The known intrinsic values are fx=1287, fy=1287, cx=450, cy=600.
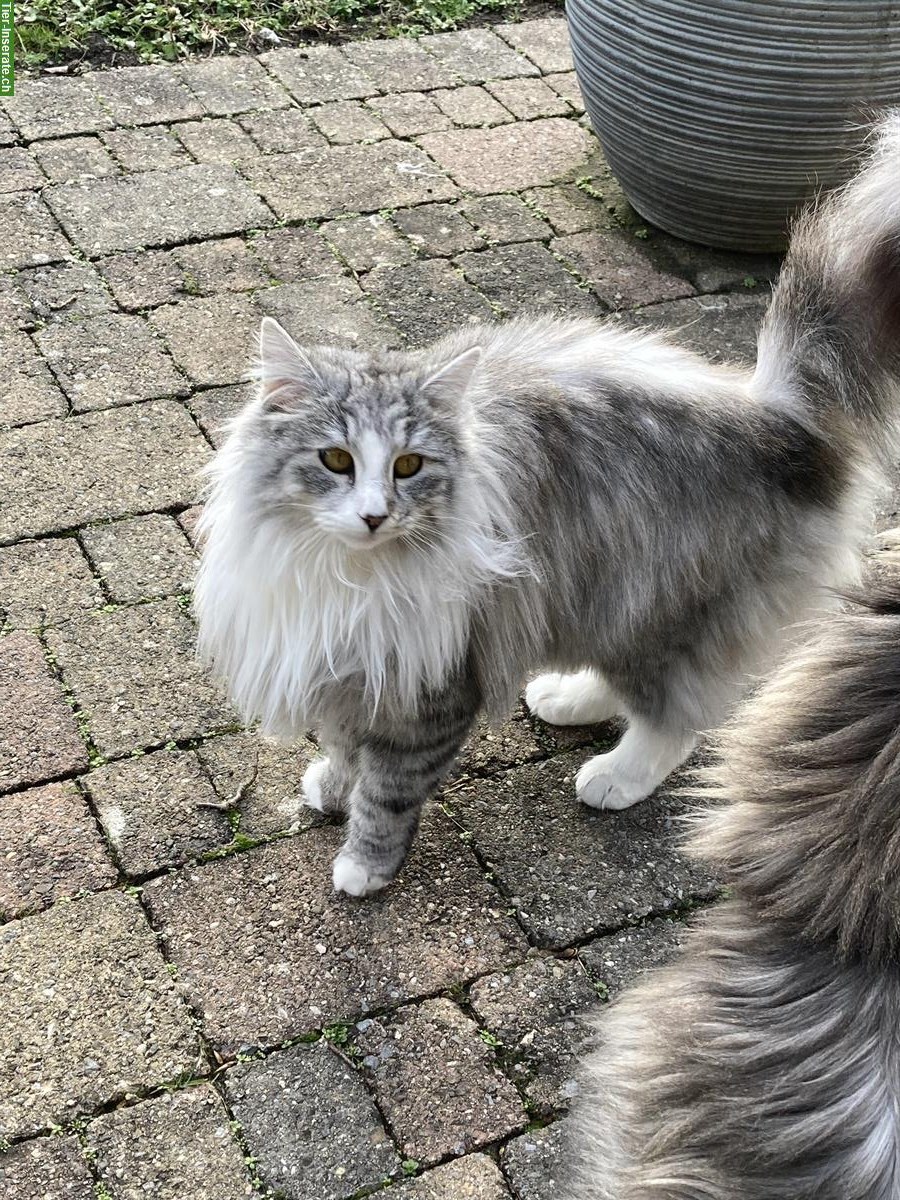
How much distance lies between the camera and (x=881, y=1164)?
1665mm

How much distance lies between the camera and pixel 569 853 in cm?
315

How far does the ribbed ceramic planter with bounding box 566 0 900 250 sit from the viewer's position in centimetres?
420

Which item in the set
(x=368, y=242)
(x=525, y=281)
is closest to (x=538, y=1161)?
(x=525, y=281)

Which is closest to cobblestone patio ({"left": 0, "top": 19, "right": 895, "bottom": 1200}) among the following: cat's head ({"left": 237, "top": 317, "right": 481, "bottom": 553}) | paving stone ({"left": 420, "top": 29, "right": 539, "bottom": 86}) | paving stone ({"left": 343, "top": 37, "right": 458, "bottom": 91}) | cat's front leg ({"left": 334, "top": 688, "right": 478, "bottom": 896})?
cat's front leg ({"left": 334, "top": 688, "right": 478, "bottom": 896})

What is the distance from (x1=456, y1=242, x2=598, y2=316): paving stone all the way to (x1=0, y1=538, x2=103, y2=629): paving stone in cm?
183

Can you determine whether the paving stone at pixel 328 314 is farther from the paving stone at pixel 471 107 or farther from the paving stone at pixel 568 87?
the paving stone at pixel 568 87

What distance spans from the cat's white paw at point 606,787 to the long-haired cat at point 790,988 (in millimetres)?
1017

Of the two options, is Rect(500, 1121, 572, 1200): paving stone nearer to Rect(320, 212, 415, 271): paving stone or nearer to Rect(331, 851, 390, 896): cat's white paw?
Rect(331, 851, 390, 896): cat's white paw

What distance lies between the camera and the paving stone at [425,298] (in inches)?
177

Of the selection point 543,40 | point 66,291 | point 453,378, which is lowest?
point 66,291

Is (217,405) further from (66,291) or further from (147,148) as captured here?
(147,148)

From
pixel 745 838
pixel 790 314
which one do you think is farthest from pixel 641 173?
pixel 745 838

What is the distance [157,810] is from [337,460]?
3.60 feet

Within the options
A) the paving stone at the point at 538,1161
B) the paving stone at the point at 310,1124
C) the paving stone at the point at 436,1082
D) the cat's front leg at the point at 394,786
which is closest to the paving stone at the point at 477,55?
the cat's front leg at the point at 394,786
